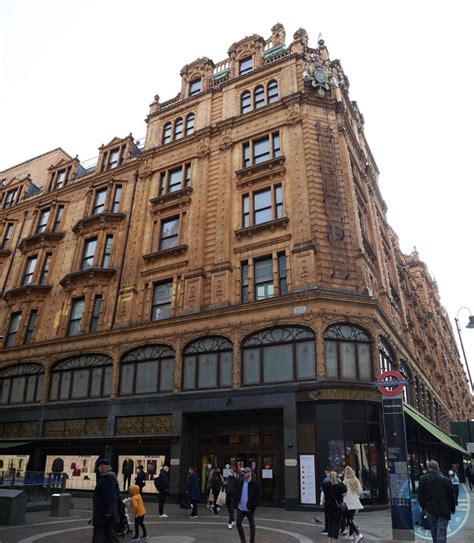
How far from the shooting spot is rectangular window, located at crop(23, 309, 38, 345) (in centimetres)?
3133

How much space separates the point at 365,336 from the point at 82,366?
16.9m

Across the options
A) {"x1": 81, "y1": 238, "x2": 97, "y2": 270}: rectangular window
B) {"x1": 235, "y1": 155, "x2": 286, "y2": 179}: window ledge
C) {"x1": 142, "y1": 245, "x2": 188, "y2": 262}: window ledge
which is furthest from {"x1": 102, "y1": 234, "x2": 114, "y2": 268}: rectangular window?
{"x1": 235, "y1": 155, "x2": 286, "y2": 179}: window ledge

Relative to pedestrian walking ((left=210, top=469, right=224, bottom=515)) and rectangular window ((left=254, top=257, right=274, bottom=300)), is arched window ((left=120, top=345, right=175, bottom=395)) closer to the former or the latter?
rectangular window ((left=254, top=257, right=274, bottom=300))

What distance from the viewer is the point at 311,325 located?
21.1 metres

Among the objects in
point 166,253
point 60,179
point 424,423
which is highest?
point 60,179

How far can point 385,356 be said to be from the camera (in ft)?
76.7

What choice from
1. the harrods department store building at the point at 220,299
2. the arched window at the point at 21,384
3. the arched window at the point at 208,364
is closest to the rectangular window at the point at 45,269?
the harrods department store building at the point at 220,299

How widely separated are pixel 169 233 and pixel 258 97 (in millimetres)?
11417

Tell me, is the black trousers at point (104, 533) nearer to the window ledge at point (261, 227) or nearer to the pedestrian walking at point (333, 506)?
the pedestrian walking at point (333, 506)

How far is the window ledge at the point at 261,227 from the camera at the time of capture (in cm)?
2447

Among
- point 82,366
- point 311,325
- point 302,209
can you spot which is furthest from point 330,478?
point 82,366

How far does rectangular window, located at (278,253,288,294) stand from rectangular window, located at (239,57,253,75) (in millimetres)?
16925

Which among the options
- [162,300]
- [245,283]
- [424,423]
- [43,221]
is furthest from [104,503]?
[43,221]

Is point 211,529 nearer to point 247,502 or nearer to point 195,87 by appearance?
point 247,502
